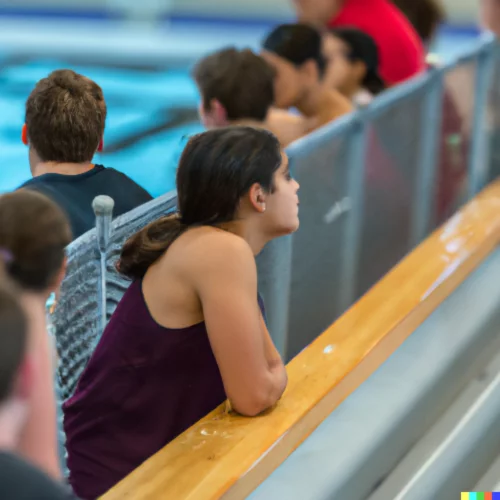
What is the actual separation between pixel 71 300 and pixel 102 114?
0.33 meters

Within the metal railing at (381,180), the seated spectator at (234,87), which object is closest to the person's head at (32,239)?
the metal railing at (381,180)

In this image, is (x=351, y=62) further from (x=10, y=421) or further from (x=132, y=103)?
(x=132, y=103)

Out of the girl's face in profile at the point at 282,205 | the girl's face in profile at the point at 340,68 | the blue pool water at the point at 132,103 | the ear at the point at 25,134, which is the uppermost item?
the ear at the point at 25,134

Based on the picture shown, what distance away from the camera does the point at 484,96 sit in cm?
341

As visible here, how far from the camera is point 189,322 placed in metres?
1.68

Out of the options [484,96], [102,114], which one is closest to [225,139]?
[102,114]

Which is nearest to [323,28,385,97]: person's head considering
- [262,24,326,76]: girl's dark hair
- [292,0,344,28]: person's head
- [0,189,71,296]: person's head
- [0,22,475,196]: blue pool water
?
[262,24,326,76]: girl's dark hair

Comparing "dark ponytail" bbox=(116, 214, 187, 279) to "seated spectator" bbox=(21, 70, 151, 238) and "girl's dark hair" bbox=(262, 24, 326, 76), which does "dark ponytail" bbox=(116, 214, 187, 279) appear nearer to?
"seated spectator" bbox=(21, 70, 151, 238)

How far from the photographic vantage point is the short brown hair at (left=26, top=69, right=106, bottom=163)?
5.39ft

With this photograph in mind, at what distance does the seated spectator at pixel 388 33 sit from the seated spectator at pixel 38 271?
222 cm

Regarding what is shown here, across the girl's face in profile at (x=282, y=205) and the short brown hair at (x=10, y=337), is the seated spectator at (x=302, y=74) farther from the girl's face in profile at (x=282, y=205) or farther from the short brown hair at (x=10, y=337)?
the short brown hair at (x=10, y=337)

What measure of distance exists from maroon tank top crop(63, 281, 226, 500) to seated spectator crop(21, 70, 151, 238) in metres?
0.18

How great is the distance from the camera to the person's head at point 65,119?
1.64 metres

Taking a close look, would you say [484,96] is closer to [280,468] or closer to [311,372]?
[311,372]
